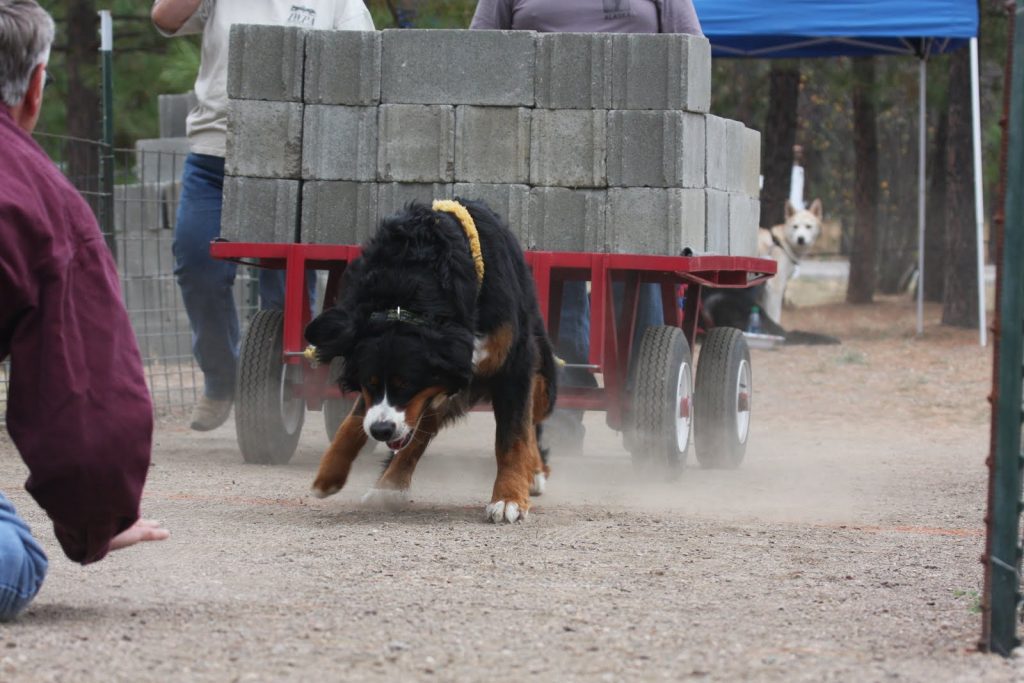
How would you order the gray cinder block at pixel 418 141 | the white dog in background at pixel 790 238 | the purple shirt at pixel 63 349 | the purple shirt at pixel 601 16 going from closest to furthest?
1. the purple shirt at pixel 63 349
2. the gray cinder block at pixel 418 141
3. the purple shirt at pixel 601 16
4. the white dog in background at pixel 790 238

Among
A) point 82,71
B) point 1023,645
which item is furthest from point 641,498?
point 82,71

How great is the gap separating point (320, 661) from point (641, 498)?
2.99 meters

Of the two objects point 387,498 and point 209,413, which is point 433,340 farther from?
point 209,413

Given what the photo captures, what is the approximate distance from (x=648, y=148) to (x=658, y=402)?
103 cm

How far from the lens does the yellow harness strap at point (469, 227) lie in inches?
189

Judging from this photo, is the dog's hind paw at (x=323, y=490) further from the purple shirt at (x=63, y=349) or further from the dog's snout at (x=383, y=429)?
the purple shirt at (x=63, y=349)

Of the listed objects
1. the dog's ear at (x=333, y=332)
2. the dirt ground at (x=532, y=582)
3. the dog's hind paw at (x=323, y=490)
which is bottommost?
the dirt ground at (x=532, y=582)

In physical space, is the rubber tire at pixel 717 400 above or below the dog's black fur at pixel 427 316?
below

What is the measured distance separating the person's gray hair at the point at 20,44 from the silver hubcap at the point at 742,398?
14.6ft

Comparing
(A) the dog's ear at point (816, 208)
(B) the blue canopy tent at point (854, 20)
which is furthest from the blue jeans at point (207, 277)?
(A) the dog's ear at point (816, 208)

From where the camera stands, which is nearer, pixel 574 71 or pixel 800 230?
pixel 574 71

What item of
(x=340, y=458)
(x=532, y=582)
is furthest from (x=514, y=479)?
(x=532, y=582)

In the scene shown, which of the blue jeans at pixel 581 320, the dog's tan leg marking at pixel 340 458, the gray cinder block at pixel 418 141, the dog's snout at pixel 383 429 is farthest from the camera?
the blue jeans at pixel 581 320

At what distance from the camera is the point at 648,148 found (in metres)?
5.91
